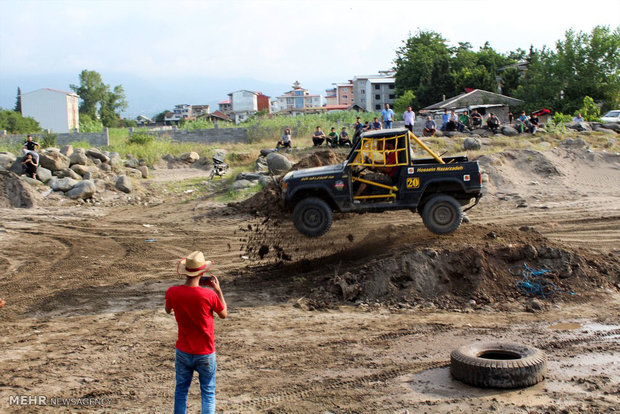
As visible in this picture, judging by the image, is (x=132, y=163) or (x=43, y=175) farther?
(x=132, y=163)

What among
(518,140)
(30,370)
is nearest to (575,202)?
(518,140)

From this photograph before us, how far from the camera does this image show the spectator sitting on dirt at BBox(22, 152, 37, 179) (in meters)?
20.0

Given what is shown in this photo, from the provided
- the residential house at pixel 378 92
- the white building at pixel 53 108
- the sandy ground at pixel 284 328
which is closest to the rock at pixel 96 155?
the sandy ground at pixel 284 328

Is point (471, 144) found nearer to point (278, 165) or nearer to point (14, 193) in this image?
point (278, 165)

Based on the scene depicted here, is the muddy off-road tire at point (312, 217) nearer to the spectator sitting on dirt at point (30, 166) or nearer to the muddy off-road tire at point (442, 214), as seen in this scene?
the muddy off-road tire at point (442, 214)

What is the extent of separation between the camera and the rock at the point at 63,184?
760 inches

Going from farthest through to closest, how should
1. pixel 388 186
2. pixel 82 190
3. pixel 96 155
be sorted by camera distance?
pixel 96 155 < pixel 82 190 < pixel 388 186

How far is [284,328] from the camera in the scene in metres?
8.20

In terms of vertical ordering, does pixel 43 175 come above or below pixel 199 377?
above

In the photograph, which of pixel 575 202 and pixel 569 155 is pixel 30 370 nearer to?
pixel 575 202

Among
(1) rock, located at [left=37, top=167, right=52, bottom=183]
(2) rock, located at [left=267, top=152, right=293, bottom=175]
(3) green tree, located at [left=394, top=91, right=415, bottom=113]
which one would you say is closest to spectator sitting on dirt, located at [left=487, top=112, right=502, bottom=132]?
(2) rock, located at [left=267, top=152, right=293, bottom=175]

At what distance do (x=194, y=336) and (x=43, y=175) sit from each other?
56.6 feet

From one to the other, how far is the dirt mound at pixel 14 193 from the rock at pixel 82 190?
1128mm

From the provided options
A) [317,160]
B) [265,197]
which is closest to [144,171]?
[265,197]
